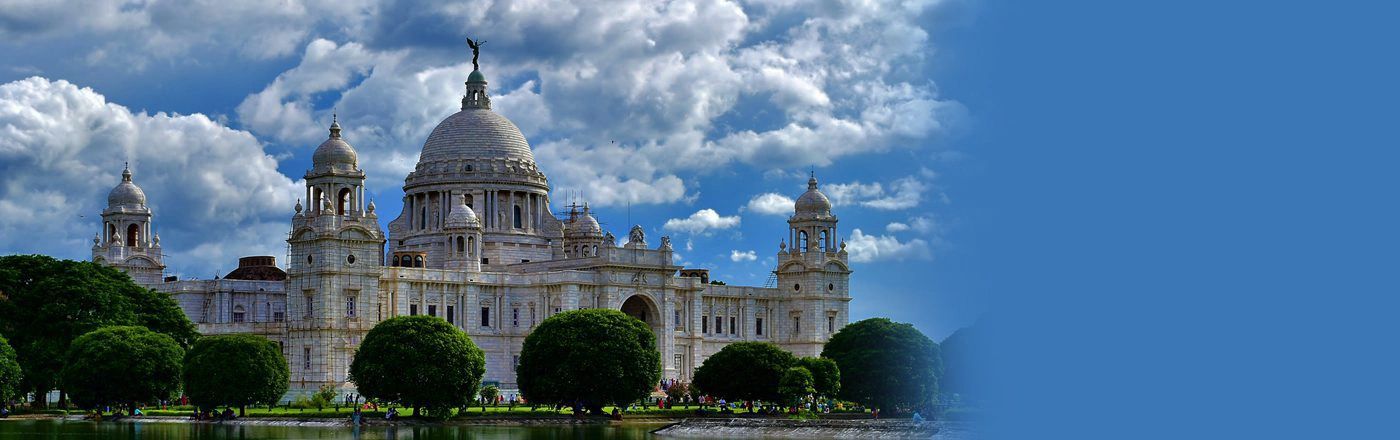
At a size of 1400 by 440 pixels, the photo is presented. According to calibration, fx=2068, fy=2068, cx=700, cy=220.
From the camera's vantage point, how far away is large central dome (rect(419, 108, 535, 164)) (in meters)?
136

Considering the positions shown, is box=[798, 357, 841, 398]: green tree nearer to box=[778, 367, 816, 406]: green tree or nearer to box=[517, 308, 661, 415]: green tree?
box=[778, 367, 816, 406]: green tree

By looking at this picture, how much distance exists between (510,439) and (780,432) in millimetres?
12036

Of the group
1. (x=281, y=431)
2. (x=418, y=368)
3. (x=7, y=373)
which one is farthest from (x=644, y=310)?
(x=281, y=431)

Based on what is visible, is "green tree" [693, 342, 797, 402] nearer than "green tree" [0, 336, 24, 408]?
No

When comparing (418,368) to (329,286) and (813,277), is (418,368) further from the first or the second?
(813,277)

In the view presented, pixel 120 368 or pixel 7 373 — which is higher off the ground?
pixel 120 368

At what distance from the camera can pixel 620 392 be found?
91062 millimetres

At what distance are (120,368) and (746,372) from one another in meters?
28.7

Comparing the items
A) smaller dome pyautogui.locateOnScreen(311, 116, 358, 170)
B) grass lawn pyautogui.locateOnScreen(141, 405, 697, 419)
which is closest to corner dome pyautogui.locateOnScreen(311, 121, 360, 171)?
smaller dome pyautogui.locateOnScreen(311, 116, 358, 170)

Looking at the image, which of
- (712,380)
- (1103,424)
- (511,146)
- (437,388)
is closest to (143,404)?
(437,388)

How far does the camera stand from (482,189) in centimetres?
13538

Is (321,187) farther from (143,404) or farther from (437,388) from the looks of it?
(437,388)

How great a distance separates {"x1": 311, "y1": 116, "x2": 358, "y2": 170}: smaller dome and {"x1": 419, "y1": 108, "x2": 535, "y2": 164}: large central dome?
18627 mm

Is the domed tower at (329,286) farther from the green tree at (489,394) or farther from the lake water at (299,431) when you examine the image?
the lake water at (299,431)
